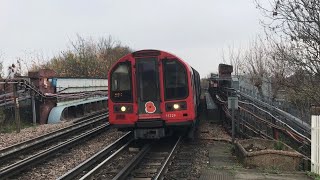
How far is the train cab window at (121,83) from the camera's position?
43.5 feet

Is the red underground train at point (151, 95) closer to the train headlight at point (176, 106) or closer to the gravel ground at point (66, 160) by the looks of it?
the train headlight at point (176, 106)

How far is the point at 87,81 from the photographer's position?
101 ft

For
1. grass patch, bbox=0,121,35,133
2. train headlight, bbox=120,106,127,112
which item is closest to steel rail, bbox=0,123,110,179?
train headlight, bbox=120,106,127,112

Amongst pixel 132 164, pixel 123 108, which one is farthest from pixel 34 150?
pixel 132 164

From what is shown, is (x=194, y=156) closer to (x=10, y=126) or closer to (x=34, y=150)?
(x=34, y=150)

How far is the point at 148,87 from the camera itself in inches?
520

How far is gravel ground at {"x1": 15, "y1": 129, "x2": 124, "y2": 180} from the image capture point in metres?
10.1

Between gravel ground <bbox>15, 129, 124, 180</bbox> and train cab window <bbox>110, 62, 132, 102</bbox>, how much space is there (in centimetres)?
188

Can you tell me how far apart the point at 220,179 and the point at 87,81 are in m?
22.9

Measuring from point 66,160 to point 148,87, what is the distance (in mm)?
3292

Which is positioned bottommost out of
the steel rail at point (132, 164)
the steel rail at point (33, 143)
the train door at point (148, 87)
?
the steel rail at point (132, 164)

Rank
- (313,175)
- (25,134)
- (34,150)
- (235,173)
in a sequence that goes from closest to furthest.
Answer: (313,175)
(235,173)
(34,150)
(25,134)

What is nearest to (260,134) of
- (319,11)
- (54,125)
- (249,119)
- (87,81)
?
(249,119)

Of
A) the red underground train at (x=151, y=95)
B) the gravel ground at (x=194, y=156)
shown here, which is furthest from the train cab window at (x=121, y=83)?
the gravel ground at (x=194, y=156)
